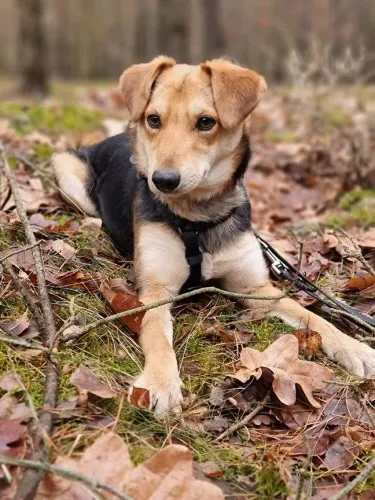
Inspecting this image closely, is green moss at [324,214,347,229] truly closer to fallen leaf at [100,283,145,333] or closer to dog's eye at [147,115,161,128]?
dog's eye at [147,115,161,128]

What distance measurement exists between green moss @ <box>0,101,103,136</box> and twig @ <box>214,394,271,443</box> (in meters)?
5.31

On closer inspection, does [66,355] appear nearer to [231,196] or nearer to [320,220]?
[231,196]

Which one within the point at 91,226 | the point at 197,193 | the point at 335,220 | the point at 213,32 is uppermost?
the point at 197,193

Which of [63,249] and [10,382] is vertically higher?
[10,382]

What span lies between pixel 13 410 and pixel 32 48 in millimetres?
11513

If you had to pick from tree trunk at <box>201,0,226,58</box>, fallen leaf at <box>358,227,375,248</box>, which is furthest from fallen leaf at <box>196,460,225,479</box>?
tree trunk at <box>201,0,226,58</box>

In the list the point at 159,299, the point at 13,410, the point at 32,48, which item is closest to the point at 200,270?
the point at 159,299

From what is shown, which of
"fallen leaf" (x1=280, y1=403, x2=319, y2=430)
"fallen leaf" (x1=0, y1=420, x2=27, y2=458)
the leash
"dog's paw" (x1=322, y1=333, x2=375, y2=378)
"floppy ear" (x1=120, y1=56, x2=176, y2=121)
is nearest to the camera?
"fallen leaf" (x1=0, y1=420, x2=27, y2=458)

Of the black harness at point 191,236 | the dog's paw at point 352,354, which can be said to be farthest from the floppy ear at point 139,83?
the dog's paw at point 352,354

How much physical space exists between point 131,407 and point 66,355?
17.2 inches

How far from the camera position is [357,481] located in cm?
233

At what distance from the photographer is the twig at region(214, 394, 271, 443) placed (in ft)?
8.87

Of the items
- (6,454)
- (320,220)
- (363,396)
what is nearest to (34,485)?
(6,454)

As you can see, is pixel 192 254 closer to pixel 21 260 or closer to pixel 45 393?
pixel 21 260
